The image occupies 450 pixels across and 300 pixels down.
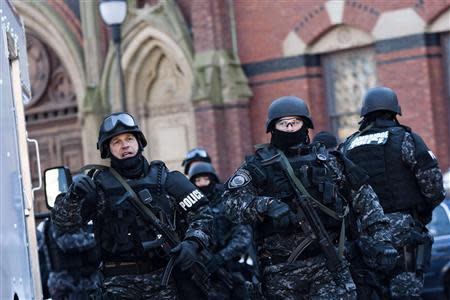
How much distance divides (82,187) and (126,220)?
35cm

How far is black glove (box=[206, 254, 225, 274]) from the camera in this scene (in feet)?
33.0

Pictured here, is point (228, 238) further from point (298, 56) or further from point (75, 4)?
point (75, 4)

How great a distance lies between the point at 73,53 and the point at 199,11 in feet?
11.0

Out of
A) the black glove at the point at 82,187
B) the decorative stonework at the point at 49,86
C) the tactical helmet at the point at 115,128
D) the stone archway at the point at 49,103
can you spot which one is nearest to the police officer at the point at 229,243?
the tactical helmet at the point at 115,128

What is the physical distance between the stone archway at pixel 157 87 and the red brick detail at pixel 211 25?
0.64m

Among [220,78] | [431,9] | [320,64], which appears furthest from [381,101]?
[220,78]

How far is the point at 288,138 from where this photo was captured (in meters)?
7.91

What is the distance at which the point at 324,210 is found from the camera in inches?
307

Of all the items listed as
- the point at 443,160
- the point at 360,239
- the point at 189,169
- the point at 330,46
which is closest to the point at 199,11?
the point at 330,46

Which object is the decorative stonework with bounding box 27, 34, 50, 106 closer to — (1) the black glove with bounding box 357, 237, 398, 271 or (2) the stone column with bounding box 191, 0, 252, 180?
(2) the stone column with bounding box 191, 0, 252, 180

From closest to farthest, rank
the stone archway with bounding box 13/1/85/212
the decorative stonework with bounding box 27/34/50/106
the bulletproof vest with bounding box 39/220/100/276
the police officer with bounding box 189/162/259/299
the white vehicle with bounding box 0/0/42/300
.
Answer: the white vehicle with bounding box 0/0/42/300 → the police officer with bounding box 189/162/259/299 → the bulletproof vest with bounding box 39/220/100/276 → the stone archway with bounding box 13/1/85/212 → the decorative stonework with bounding box 27/34/50/106

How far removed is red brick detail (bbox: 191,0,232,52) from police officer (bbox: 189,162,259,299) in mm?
9511

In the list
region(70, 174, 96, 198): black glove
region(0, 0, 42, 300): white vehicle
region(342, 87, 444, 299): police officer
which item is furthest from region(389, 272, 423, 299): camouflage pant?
region(0, 0, 42, 300): white vehicle

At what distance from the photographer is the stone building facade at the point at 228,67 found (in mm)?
19469
